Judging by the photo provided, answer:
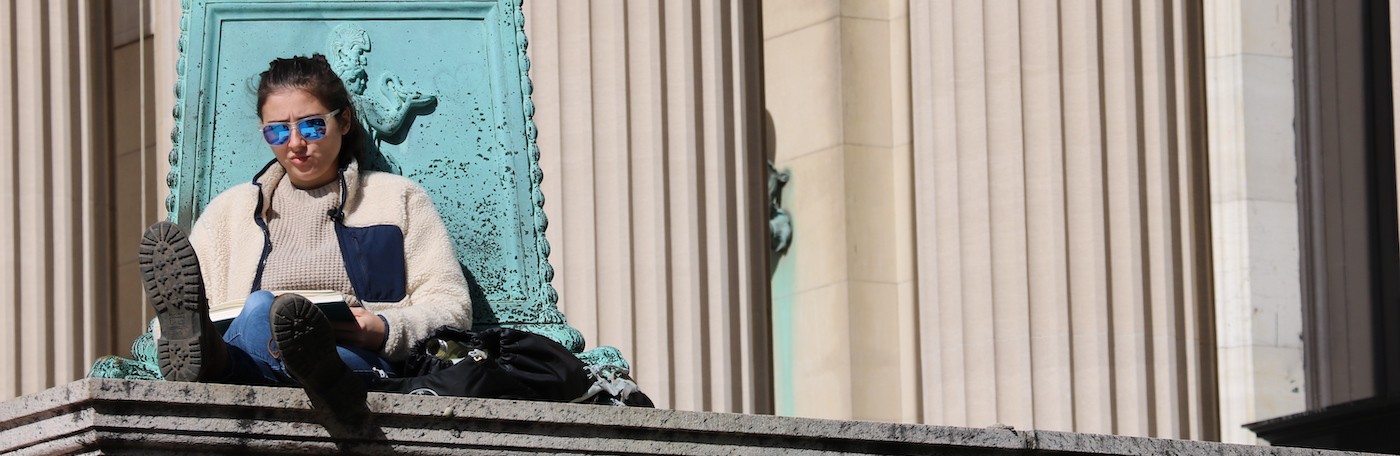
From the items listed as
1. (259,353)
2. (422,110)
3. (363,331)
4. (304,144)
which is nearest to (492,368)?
(363,331)

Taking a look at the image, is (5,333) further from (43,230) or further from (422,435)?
(422,435)

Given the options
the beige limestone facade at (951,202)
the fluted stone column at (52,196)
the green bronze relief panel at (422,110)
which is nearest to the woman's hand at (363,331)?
the green bronze relief panel at (422,110)

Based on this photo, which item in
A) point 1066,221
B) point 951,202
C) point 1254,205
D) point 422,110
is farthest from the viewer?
point 1254,205

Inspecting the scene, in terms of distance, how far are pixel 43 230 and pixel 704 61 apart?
11.5 ft

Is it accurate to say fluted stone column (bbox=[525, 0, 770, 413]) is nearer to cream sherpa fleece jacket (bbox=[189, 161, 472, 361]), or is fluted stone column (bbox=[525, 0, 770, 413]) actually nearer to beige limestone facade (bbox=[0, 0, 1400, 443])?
beige limestone facade (bbox=[0, 0, 1400, 443])

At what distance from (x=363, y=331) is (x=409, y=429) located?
936 millimetres

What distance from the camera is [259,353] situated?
10492mm

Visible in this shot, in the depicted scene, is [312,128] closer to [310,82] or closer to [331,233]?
[310,82]

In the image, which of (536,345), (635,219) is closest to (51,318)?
(635,219)

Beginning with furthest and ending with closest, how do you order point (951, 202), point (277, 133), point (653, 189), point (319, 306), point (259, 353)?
1. point (951, 202)
2. point (653, 189)
3. point (277, 133)
4. point (319, 306)
5. point (259, 353)

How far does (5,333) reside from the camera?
652 inches

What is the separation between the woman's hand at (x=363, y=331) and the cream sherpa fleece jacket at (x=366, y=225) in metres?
0.27

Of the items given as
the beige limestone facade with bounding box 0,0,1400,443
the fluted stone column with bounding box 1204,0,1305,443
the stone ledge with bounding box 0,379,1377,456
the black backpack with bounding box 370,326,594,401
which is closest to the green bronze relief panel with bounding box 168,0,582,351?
the black backpack with bounding box 370,326,594,401

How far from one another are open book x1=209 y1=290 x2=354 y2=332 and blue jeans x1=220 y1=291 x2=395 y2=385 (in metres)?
0.06
